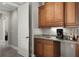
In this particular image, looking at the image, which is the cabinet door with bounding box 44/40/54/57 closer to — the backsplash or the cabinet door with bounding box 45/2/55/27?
the backsplash

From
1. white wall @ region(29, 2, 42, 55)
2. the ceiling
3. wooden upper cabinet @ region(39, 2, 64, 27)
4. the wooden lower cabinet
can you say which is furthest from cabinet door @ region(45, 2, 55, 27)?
the ceiling

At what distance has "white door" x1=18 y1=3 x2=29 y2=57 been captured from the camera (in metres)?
2.02

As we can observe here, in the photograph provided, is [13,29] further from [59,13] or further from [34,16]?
[59,13]

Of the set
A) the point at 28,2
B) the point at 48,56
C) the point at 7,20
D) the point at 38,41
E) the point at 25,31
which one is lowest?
Result: the point at 48,56

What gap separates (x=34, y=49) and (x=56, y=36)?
38 cm

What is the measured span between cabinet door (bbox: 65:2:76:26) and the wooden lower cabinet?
360 millimetres

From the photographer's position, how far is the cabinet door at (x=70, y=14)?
6.44ft

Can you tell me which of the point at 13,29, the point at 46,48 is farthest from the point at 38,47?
the point at 13,29

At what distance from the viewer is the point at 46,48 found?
2.02 meters

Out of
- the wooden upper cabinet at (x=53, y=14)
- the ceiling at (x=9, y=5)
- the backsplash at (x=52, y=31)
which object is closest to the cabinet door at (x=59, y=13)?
the wooden upper cabinet at (x=53, y=14)

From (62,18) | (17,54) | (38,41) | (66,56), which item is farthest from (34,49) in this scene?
(62,18)

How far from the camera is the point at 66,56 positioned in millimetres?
1969

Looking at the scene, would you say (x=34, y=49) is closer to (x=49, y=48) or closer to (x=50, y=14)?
(x=49, y=48)

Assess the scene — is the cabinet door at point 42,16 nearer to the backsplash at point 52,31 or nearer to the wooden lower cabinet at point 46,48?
the backsplash at point 52,31
